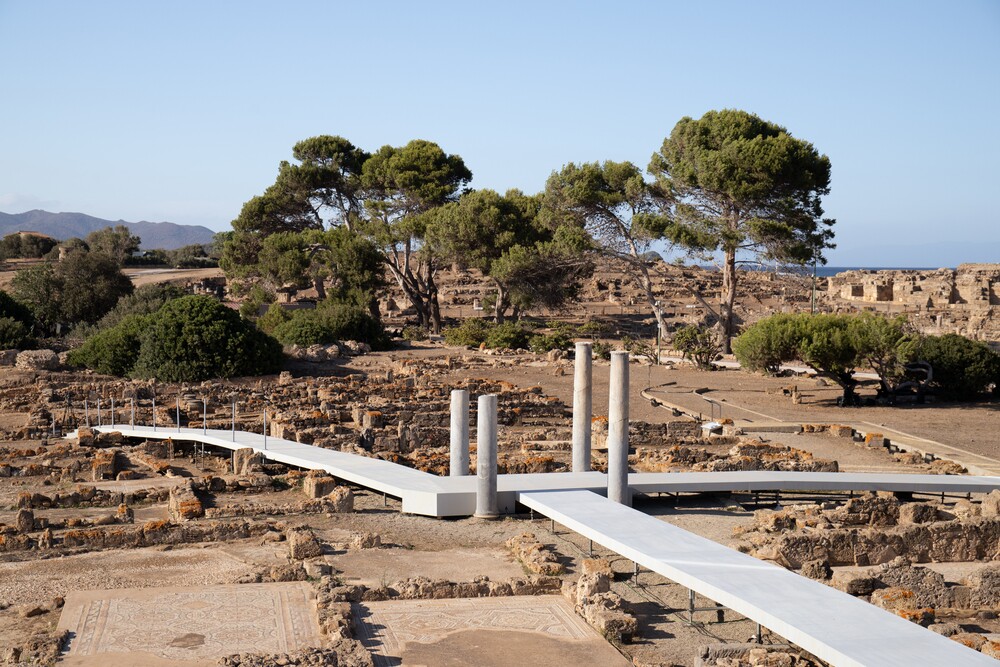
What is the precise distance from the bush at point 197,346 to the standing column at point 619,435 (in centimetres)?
1937

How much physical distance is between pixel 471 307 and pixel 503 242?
14.6m

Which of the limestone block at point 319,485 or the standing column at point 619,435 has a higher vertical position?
the standing column at point 619,435

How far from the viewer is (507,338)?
4112cm

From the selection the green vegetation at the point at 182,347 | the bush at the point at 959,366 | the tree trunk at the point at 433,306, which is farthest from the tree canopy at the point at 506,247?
the bush at the point at 959,366

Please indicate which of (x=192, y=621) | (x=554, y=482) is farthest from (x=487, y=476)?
(x=192, y=621)

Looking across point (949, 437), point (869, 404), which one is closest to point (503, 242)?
point (869, 404)

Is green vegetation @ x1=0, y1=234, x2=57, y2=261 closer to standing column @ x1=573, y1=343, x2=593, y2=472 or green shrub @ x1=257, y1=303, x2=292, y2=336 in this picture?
green shrub @ x1=257, y1=303, x2=292, y2=336

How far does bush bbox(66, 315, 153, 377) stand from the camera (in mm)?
32219

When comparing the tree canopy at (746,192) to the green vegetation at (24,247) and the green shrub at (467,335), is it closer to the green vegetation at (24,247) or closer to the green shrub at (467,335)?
the green shrub at (467,335)

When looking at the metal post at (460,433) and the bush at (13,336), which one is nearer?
the metal post at (460,433)

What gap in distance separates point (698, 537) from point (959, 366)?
65.0 feet

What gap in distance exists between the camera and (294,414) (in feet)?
79.2

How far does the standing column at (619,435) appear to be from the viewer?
50.5ft

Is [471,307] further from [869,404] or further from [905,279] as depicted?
[869,404]
